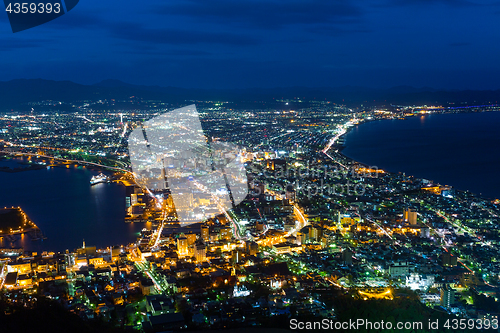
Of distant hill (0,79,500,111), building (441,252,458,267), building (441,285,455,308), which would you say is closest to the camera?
building (441,285,455,308)

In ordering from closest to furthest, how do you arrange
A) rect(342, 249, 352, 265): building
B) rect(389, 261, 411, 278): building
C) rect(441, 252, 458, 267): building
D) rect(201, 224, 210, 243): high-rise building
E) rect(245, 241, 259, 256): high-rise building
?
rect(389, 261, 411, 278): building < rect(441, 252, 458, 267): building < rect(342, 249, 352, 265): building < rect(245, 241, 259, 256): high-rise building < rect(201, 224, 210, 243): high-rise building

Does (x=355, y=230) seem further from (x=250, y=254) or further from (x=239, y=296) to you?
(x=239, y=296)

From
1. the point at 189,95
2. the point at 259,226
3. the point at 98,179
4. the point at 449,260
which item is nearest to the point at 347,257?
the point at 449,260

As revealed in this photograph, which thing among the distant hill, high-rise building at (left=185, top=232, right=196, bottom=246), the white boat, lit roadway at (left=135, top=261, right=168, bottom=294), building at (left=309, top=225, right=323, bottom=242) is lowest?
lit roadway at (left=135, top=261, right=168, bottom=294)

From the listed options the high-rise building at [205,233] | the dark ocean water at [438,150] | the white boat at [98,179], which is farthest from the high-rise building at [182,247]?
the dark ocean water at [438,150]

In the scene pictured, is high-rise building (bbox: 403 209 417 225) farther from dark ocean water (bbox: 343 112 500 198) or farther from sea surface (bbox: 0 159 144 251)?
sea surface (bbox: 0 159 144 251)

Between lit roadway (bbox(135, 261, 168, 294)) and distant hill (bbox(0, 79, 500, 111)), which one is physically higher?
distant hill (bbox(0, 79, 500, 111))

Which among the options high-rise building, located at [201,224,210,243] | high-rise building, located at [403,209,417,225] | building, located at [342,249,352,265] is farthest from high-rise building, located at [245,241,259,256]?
high-rise building, located at [403,209,417,225]
